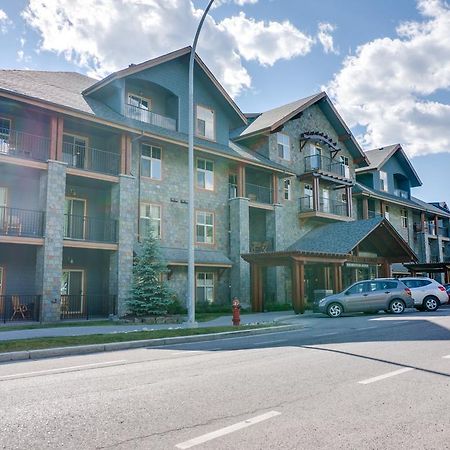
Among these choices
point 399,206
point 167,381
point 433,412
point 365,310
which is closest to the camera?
point 433,412

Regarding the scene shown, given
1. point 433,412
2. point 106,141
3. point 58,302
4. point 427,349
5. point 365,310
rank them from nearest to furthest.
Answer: point 433,412 < point 427,349 < point 58,302 < point 365,310 < point 106,141

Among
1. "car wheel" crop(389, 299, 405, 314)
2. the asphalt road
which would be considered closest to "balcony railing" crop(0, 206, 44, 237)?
the asphalt road

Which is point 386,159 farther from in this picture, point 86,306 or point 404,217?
point 86,306

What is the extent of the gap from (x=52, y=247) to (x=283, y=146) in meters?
18.4

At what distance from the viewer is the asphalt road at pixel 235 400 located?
15.1 ft

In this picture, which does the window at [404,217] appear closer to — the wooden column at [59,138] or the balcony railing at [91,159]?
the balcony railing at [91,159]

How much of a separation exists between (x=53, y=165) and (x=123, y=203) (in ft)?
11.9

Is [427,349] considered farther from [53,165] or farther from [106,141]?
[106,141]

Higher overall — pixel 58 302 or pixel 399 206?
pixel 399 206

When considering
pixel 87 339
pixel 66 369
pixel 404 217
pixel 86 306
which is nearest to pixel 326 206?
pixel 404 217

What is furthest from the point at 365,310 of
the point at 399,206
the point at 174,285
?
the point at 399,206

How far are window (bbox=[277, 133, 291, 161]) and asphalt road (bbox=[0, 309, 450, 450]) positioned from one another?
2370cm

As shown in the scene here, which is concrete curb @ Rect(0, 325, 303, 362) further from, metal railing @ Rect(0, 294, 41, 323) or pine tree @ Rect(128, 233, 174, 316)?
metal railing @ Rect(0, 294, 41, 323)

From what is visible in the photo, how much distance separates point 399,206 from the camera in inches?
1778
